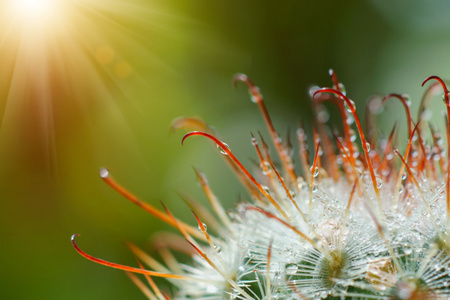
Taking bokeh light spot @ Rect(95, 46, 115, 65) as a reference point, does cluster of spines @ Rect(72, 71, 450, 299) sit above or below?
below

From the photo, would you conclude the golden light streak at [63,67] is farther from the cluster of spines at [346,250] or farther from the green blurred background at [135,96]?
the cluster of spines at [346,250]

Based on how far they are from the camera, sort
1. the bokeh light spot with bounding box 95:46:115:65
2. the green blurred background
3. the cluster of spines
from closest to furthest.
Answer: the cluster of spines, the green blurred background, the bokeh light spot with bounding box 95:46:115:65

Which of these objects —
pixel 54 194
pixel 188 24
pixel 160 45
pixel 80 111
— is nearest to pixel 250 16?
pixel 188 24

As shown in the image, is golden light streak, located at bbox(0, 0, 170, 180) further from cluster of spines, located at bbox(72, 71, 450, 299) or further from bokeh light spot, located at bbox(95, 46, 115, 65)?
cluster of spines, located at bbox(72, 71, 450, 299)

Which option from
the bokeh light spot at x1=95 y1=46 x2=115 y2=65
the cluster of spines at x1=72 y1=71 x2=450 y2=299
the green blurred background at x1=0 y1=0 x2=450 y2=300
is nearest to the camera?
the cluster of spines at x1=72 y1=71 x2=450 y2=299

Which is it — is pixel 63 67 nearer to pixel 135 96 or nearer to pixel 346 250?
pixel 135 96

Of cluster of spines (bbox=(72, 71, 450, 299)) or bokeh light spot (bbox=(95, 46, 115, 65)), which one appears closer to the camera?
cluster of spines (bbox=(72, 71, 450, 299))

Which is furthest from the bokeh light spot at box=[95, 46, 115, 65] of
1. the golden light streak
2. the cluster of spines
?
the cluster of spines

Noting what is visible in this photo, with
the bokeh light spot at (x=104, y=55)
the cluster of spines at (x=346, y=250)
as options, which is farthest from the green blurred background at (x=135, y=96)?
the cluster of spines at (x=346, y=250)

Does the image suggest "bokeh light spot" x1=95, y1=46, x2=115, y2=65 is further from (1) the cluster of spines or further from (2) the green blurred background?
(1) the cluster of spines
